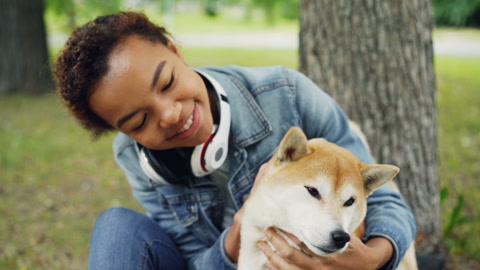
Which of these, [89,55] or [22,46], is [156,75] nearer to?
[89,55]

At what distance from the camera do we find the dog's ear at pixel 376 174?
166cm

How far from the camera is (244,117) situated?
2.07m

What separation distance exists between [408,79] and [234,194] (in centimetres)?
134

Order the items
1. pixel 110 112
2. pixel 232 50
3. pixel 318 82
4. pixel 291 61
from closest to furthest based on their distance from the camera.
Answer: pixel 110 112, pixel 318 82, pixel 291 61, pixel 232 50

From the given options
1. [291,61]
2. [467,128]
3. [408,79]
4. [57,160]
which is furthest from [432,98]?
[291,61]

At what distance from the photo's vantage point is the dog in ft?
5.07

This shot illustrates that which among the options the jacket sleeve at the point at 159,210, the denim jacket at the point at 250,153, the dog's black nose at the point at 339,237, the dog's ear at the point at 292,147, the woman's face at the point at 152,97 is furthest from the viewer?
the jacket sleeve at the point at 159,210

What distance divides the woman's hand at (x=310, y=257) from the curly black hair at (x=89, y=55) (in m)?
0.89

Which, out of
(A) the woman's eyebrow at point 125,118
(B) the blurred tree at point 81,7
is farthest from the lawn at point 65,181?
(B) the blurred tree at point 81,7

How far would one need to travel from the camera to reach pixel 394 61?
269 centimetres

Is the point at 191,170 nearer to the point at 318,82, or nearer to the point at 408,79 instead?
the point at 318,82

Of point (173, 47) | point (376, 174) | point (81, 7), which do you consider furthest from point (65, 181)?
point (81, 7)

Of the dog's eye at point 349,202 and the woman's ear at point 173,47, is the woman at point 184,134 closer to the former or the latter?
the woman's ear at point 173,47

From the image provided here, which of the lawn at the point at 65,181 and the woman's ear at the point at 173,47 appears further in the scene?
the lawn at the point at 65,181
